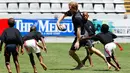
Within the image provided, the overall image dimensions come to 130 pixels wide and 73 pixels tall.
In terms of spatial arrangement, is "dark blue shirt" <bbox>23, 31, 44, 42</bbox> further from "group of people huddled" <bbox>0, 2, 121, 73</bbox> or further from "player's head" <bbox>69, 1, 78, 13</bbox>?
"player's head" <bbox>69, 1, 78, 13</bbox>

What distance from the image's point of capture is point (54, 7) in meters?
38.7

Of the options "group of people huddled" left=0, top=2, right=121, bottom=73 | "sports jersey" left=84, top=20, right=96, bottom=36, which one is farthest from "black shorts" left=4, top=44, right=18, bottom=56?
"sports jersey" left=84, top=20, right=96, bottom=36

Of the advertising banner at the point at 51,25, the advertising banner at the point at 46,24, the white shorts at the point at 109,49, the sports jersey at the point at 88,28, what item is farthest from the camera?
the advertising banner at the point at 46,24

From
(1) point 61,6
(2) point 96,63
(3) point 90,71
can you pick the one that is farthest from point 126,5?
(3) point 90,71

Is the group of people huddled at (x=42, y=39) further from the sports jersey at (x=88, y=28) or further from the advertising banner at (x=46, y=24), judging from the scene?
the advertising banner at (x=46, y=24)

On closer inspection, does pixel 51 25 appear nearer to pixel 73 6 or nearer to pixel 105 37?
pixel 105 37

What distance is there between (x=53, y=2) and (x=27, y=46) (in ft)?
85.7

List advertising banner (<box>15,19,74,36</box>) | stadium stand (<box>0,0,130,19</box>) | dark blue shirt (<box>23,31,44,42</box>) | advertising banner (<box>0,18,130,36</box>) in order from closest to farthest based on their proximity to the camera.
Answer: dark blue shirt (<box>23,31,44,42</box>), advertising banner (<box>0,18,130,36</box>), advertising banner (<box>15,19,74,36</box>), stadium stand (<box>0,0,130,19</box>)

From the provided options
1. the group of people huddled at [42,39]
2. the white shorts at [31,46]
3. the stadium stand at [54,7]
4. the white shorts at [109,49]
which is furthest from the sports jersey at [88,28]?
the stadium stand at [54,7]

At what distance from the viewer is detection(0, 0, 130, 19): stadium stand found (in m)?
38.4

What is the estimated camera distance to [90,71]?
45.3 ft

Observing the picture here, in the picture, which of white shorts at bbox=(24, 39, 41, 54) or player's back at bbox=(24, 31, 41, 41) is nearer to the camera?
white shorts at bbox=(24, 39, 41, 54)

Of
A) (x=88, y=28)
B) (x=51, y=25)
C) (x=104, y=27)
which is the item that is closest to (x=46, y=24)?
(x=51, y=25)

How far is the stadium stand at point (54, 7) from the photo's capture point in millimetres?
38406
